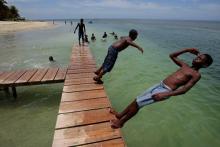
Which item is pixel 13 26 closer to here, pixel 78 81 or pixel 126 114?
pixel 78 81

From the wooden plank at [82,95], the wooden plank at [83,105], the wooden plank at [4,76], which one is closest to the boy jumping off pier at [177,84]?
the wooden plank at [83,105]

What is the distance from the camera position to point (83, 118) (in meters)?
5.16

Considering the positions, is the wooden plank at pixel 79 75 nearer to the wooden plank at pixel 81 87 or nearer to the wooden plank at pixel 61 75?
the wooden plank at pixel 61 75

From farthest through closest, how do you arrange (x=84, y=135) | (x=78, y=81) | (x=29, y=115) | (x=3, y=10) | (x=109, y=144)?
(x=3, y=10) < (x=78, y=81) < (x=29, y=115) < (x=84, y=135) < (x=109, y=144)

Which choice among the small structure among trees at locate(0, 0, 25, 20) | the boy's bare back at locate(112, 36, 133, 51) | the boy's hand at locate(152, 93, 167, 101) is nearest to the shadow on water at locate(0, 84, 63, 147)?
the boy's bare back at locate(112, 36, 133, 51)

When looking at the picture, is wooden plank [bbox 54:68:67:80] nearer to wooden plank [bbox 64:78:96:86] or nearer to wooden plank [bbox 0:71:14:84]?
wooden plank [bbox 64:78:96:86]

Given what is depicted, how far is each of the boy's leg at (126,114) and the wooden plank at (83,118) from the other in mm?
417

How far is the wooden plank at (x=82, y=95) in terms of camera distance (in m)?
6.32

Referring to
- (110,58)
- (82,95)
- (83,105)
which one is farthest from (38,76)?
(83,105)

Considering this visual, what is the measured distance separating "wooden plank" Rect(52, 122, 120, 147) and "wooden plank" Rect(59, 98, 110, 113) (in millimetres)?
898

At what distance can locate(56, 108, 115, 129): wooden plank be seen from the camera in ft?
16.2

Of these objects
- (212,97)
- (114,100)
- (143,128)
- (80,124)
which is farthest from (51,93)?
(212,97)

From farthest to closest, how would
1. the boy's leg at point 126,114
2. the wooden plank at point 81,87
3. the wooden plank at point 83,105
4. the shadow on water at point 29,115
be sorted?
1. the wooden plank at point 81,87
2. the shadow on water at point 29,115
3. the wooden plank at point 83,105
4. the boy's leg at point 126,114

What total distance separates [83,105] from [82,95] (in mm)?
731
